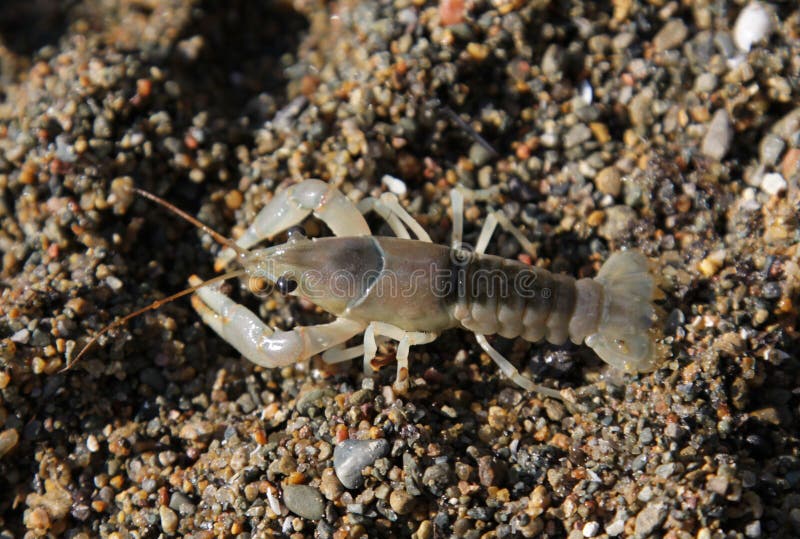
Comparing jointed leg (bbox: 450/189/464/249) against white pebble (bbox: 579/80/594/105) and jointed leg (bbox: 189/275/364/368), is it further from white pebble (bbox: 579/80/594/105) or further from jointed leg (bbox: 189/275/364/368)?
white pebble (bbox: 579/80/594/105)

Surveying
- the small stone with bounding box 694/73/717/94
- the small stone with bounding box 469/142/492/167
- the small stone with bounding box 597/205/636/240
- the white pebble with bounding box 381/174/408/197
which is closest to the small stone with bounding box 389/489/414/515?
the white pebble with bounding box 381/174/408/197

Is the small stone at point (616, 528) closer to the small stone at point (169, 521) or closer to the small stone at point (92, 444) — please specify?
the small stone at point (169, 521)

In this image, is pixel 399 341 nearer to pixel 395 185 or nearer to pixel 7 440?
pixel 395 185

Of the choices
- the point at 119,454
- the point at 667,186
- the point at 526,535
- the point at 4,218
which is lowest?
the point at 119,454

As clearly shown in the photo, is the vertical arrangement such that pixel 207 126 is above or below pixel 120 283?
above

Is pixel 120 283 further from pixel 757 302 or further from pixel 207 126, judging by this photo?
pixel 757 302

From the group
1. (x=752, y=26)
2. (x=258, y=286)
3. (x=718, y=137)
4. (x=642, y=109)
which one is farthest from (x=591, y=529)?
(x=752, y=26)

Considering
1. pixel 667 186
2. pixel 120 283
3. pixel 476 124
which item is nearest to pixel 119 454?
pixel 120 283

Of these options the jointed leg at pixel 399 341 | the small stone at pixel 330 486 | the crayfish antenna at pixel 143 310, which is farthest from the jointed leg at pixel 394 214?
the small stone at pixel 330 486
